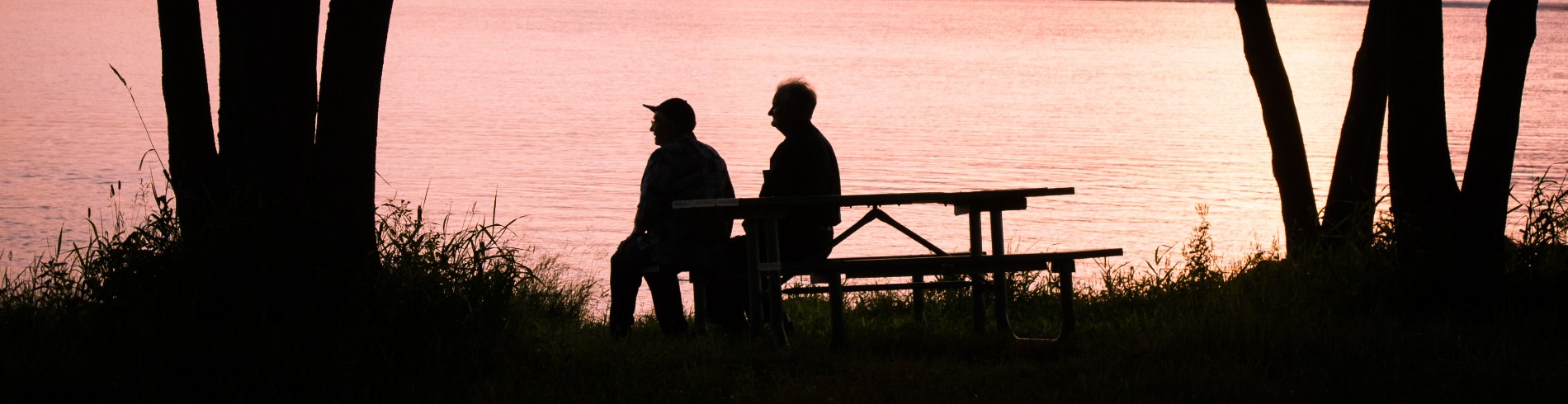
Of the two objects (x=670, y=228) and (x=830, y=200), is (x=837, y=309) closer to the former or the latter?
(x=830, y=200)

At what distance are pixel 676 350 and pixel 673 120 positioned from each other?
1355 millimetres

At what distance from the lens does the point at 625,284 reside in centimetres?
757

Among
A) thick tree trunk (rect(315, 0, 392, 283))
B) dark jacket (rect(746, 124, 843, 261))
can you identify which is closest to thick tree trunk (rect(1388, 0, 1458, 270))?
dark jacket (rect(746, 124, 843, 261))

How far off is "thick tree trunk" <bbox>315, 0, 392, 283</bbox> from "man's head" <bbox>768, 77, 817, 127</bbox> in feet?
6.14

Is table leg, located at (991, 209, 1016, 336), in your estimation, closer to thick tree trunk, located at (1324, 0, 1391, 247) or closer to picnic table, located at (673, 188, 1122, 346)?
picnic table, located at (673, 188, 1122, 346)

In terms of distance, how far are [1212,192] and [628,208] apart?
20.9ft

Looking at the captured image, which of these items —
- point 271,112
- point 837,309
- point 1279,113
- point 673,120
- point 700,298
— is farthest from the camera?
point 1279,113

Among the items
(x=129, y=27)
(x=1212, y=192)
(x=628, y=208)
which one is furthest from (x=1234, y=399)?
(x=129, y=27)

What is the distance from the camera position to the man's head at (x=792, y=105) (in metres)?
7.47

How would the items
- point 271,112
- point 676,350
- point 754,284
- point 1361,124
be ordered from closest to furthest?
1. point 271,112
2. point 676,350
3. point 754,284
4. point 1361,124

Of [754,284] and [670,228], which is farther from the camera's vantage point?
[670,228]

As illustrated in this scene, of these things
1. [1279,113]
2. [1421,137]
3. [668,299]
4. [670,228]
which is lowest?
[668,299]

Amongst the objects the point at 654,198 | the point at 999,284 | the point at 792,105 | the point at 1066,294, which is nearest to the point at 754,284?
the point at 654,198

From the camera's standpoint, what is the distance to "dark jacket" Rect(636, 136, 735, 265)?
7.43 metres
